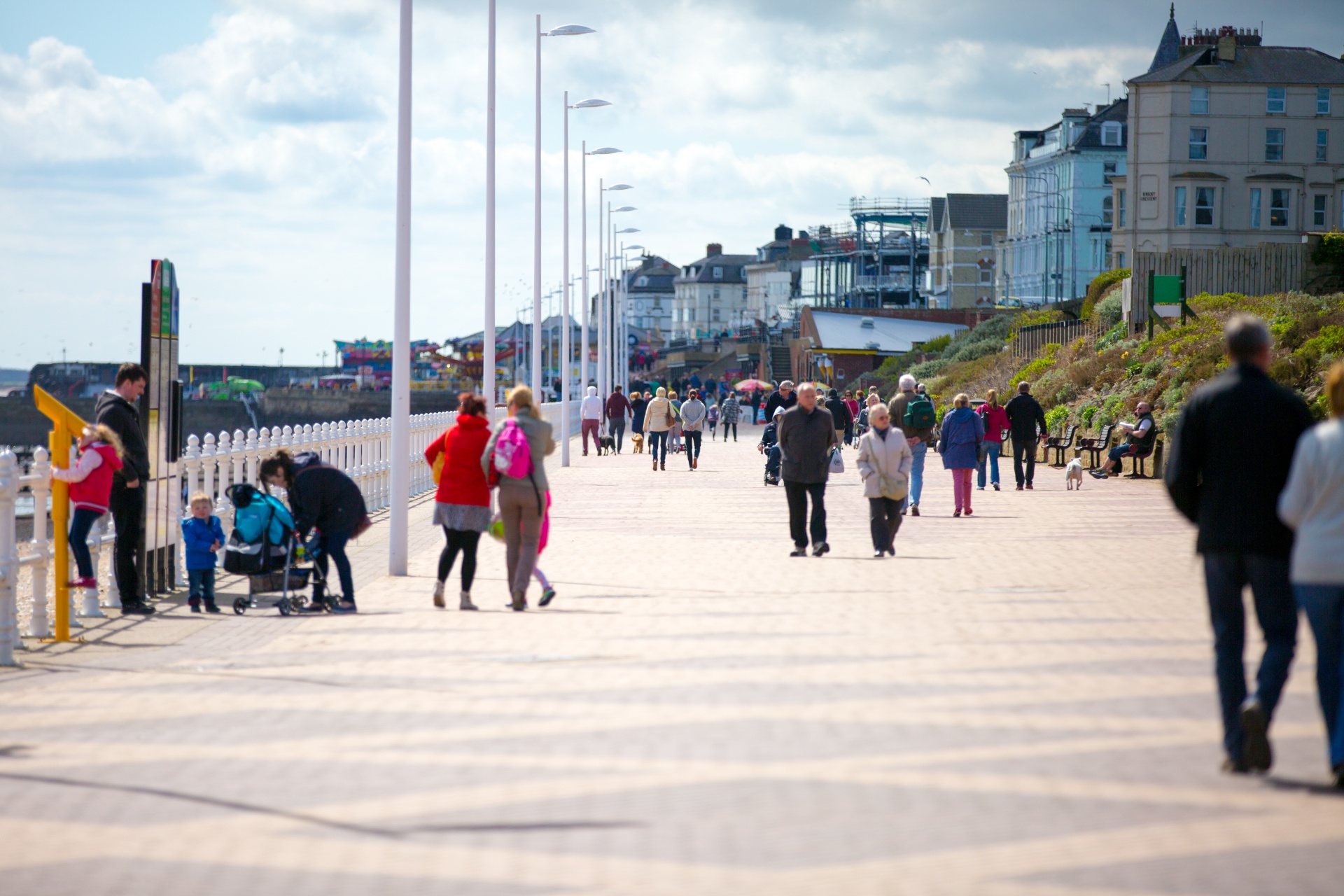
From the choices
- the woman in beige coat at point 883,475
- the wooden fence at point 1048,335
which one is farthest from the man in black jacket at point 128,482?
the wooden fence at point 1048,335

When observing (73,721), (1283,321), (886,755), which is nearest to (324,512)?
(73,721)

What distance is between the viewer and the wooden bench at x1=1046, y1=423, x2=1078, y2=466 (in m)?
32.1

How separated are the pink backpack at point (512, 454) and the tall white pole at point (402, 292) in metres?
3.37

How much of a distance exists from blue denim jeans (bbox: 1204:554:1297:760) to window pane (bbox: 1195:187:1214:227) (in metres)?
61.0

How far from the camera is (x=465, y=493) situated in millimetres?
11875

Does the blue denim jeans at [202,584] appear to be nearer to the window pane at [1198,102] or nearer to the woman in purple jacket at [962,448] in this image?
the woman in purple jacket at [962,448]

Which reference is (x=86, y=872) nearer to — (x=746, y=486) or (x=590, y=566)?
(x=590, y=566)

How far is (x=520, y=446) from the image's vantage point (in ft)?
37.3

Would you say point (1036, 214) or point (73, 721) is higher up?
point (1036, 214)

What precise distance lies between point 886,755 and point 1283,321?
995 inches

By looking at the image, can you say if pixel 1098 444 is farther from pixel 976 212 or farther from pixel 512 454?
pixel 976 212

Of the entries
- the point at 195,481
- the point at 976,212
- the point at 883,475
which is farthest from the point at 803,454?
the point at 976,212

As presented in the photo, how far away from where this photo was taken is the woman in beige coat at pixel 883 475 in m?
14.9

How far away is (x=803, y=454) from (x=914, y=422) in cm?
510
